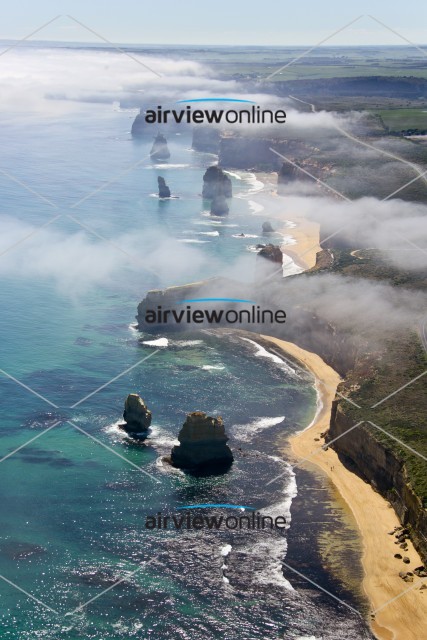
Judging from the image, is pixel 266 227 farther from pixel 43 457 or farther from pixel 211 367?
pixel 43 457

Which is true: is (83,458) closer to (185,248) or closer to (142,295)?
(142,295)

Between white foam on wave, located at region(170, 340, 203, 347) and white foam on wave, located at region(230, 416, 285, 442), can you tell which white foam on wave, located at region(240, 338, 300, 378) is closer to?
white foam on wave, located at region(170, 340, 203, 347)

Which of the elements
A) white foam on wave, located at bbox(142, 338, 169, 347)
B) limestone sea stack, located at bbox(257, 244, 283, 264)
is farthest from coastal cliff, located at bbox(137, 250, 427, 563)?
limestone sea stack, located at bbox(257, 244, 283, 264)

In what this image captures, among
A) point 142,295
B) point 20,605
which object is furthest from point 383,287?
point 20,605

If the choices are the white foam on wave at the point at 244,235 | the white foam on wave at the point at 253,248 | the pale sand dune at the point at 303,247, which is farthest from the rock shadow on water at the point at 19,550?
the white foam on wave at the point at 244,235

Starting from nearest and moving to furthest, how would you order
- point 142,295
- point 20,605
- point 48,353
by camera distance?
1. point 20,605
2. point 48,353
3. point 142,295

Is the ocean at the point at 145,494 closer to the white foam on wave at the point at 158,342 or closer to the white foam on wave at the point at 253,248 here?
the white foam on wave at the point at 158,342
